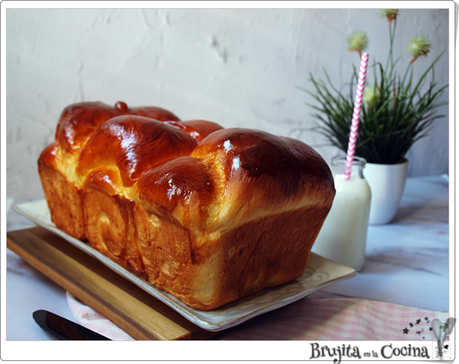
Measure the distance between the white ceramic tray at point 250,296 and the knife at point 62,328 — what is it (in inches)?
5.1

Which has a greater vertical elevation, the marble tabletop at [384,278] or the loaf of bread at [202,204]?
the loaf of bread at [202,204]

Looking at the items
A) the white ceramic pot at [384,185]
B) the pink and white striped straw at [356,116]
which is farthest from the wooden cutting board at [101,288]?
the white ceramic pot at [384,185]

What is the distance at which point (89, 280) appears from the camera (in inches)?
37.2

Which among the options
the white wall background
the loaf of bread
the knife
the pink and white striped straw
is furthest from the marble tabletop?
the white wall background

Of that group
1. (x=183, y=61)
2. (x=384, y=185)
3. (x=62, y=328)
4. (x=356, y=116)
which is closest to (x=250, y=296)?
(x=62, y=328)

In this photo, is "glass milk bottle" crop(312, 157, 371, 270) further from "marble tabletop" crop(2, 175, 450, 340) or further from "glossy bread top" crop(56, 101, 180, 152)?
"glossy bread top" crop(56, 101, 180, 152)

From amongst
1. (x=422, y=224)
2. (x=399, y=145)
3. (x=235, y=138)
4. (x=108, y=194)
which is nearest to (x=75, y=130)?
(x=108, y=194)

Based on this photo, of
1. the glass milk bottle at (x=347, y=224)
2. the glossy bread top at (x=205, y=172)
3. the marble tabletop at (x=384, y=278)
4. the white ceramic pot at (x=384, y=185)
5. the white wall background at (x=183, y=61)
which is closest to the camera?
the glossy bread top at (x=205, y=172)

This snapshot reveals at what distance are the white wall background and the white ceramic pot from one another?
77cm

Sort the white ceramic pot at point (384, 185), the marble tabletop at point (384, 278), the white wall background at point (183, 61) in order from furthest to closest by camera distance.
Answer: the white wall background at point (183, 61)
the white ceramic pot at point (384, 185)
the marble tabletop at point (384, 278)

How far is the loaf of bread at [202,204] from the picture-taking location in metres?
0.73

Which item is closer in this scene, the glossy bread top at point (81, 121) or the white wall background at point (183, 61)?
the glossy bread top at point (81, 121)

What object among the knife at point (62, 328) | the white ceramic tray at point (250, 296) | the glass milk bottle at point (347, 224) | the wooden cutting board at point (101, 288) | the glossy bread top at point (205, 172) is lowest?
the knife at point (62, 328)

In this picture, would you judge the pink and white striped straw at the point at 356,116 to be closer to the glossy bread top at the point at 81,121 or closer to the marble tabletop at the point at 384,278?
the marble tabletop at the point at 384,278
